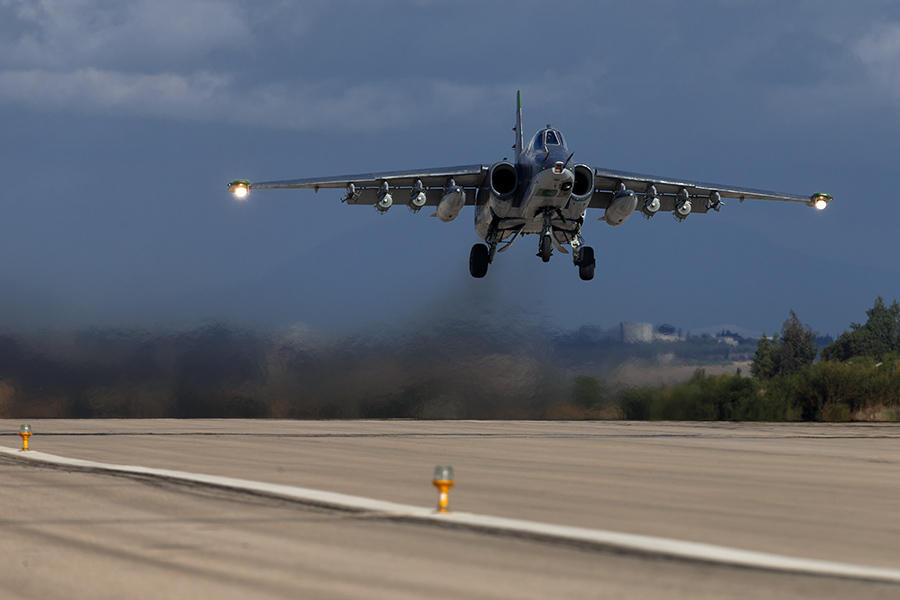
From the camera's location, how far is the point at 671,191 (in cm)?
3841

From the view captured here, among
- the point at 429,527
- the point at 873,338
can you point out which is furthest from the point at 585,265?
the point at 873,338

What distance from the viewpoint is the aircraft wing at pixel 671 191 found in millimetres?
36219

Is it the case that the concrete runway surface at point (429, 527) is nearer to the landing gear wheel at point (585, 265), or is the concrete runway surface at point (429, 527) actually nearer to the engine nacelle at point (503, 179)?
the engine nacelle at point (503, 179)

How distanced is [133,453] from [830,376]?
4518cm

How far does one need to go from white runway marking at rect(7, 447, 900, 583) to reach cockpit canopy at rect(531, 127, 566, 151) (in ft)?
57.2

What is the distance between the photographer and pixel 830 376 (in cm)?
5759

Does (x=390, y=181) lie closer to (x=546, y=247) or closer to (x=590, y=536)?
(x=546, y=247)

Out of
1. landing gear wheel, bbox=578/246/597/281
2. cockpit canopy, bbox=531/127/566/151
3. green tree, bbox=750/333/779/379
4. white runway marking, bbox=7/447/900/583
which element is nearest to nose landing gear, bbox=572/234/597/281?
landing gear wheel, bbox=578/246/597/281

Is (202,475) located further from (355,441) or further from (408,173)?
(408,173)

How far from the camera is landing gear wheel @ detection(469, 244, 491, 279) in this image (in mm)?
37562

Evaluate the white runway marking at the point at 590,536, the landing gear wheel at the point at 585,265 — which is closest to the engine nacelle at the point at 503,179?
the landing gear wheel at the point at 585,265

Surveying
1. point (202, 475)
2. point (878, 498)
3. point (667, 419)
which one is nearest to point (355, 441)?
point (202, 475)

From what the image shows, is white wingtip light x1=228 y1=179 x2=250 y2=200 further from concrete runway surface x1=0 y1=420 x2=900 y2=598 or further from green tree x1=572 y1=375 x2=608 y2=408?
green tree x1=572 y1=375 x2=608 y2=408

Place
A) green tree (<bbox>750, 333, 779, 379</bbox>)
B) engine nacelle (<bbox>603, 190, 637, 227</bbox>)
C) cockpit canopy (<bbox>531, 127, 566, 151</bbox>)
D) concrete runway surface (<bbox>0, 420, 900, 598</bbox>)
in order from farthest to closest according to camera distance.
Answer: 1. green tree (<bbox>750, 333, 779, 379</bbox>)
2. engine nacelle (<bbox>603, 190, 637, 227</bbox>)
3. cockpit canopy (<bbox>531, 127, 566, 151</bbox>)
4. concrete runway surface (<bbox>0, 420, 900, 598</bbox>)
